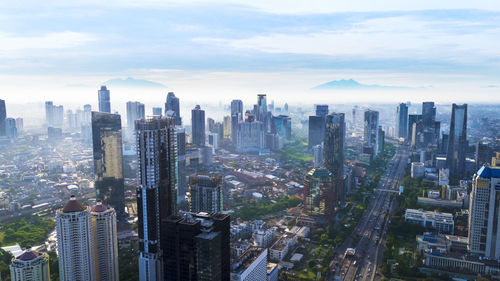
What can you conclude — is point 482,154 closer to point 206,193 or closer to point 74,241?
point 206,193

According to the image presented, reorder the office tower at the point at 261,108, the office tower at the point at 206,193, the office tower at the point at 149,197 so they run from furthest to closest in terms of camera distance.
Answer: the office tower at the point at 261,108, the office tower at the point at 206,193, the office tower at the point at 149,197

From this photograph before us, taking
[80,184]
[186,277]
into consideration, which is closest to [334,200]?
[186,277]

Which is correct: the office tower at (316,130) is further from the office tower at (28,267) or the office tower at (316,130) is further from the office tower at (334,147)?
the office tower at (28,267)

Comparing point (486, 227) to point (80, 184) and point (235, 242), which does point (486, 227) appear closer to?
point (235, 242)

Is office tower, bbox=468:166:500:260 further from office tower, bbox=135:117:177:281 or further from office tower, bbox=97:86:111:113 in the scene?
office tower, bbox=97:86:111:113

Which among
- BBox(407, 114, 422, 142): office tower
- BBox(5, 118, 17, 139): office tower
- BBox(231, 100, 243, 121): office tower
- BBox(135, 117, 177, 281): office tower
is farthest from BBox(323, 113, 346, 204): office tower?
BBox(5, 118, 17, 139): office tower

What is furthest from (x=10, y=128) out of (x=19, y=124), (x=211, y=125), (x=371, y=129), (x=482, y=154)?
(x=482, y=154)

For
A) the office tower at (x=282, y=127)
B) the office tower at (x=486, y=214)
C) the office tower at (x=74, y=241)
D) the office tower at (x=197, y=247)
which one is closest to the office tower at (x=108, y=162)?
the office tower at (x=74, y=241)
